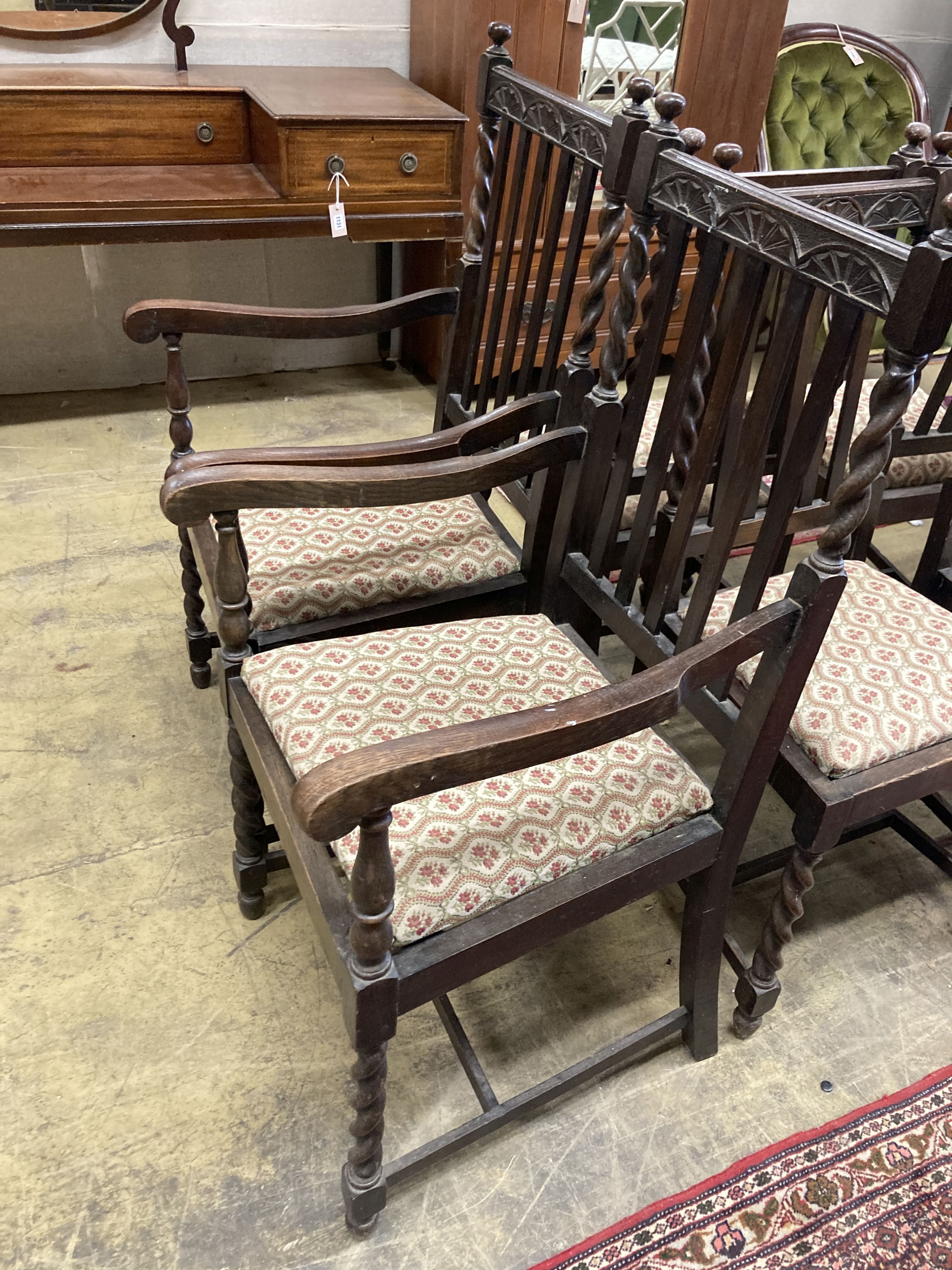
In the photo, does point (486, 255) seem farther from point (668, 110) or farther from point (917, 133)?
point (917, 133)

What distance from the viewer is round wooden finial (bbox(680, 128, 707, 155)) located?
1.18 metres

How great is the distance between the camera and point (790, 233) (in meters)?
0.94

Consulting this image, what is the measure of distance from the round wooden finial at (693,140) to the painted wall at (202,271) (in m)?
1.83

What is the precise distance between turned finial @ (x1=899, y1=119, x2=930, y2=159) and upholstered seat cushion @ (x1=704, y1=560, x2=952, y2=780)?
0.71 m

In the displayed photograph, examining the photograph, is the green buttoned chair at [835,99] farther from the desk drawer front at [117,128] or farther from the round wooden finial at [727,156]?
the round wooden finial at [727,156]

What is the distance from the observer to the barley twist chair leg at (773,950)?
1226mm

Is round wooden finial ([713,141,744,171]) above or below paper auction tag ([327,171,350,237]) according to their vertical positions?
above

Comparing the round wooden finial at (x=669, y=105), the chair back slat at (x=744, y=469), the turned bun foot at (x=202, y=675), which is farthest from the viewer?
the turned bun foot at (x=202, y=675)

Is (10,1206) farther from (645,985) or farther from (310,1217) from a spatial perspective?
(645,985)

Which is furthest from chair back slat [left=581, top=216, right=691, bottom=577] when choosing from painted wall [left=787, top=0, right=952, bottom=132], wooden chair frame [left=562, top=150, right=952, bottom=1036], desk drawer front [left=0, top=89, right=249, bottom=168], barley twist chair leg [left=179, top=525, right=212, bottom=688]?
painted wall [left=787, top=0, right=952, bottom=132]

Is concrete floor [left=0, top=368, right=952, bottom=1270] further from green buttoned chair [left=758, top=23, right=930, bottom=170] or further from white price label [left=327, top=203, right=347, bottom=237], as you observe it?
green buttoned chair [left=758, top=23, right=930, bottom=170]

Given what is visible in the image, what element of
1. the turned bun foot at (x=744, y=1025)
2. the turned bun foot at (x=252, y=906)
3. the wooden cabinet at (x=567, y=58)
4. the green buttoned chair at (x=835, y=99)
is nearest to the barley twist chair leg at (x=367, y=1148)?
the turned bun foot at (x=252, y=906)

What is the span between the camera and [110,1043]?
52.1 inches

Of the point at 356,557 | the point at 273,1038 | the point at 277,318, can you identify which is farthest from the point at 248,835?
the point at 277,318
